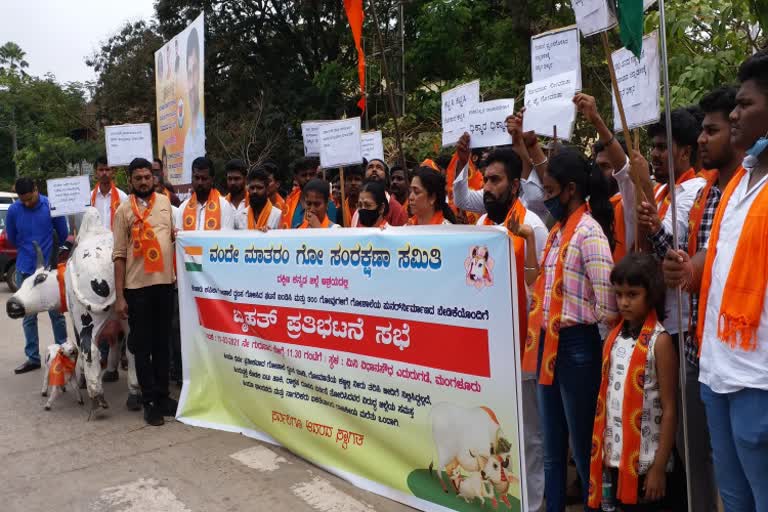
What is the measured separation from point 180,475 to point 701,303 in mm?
3231

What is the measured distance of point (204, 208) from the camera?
6.07 m

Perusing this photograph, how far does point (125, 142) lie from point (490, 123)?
4.42 metres

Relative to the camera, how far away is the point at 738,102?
224 centimetres

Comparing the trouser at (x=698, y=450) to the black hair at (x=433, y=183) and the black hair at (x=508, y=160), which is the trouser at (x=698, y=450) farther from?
the black hair at (x=433, y=183)

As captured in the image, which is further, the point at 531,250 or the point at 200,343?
the point at 200,343

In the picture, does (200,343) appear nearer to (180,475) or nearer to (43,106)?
(180,475)

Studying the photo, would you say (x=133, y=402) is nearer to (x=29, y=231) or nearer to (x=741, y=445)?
(x=29, y=231)

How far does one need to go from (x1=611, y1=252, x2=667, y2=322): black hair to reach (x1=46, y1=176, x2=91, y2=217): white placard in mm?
5676

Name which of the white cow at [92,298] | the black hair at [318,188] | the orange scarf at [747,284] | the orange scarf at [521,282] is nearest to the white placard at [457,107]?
the black hair at [318,188]

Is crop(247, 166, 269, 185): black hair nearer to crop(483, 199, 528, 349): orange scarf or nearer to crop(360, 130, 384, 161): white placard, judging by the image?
crop(360, 130, 384, 161): white placard

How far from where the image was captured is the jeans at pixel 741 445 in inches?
82.5

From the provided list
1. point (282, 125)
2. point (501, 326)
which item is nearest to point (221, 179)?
point (282, 125)

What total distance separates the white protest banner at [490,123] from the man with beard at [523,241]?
1.16 metres

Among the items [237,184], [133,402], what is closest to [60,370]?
[133,402]
